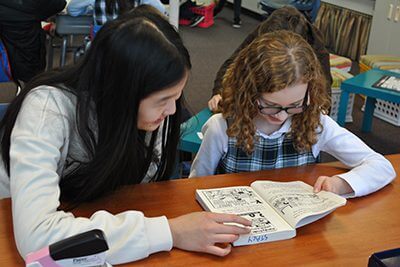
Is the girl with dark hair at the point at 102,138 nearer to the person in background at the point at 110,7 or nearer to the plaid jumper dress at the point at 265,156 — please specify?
the plaid jumper dress at the point at 265,156

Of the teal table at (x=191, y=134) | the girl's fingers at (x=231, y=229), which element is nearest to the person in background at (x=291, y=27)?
the teal table at (x=191, y=134)

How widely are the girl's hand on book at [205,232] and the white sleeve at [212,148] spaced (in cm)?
47

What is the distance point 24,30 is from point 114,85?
2.23 m

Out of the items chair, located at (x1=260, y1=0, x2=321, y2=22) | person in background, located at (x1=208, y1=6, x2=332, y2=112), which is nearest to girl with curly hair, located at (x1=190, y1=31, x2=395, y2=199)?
person in background, located at (x1=208, y1=6, x2=332, y2=112)

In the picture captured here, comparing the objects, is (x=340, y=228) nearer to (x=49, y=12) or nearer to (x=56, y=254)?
(x=56, y=254)

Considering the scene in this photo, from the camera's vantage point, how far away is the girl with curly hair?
1.28 m

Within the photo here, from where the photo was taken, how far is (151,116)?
990 millimetres

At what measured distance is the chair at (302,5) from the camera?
3.97 metres

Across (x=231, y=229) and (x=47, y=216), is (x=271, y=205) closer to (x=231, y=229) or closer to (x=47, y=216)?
(x=231, y=229)

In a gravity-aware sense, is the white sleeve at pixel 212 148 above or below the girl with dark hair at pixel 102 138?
below

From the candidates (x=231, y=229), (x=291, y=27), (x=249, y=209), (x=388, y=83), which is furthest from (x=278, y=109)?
(x=388, y=83)

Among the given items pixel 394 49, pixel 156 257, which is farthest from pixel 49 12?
pixel 394 49

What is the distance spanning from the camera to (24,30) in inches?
116

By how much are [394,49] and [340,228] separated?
11.8 feet
